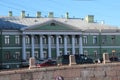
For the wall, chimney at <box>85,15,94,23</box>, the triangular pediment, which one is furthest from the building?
the wall

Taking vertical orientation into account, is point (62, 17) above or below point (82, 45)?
above

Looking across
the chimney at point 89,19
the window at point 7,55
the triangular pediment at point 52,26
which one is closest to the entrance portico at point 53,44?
the triangular pediment at point 52,26

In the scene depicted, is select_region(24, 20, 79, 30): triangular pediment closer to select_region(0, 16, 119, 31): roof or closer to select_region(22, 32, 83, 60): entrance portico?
select_region(0, 16, 119, 31): roof

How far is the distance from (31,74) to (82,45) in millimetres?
55899

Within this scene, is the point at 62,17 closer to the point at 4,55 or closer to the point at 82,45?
the point at 82,45

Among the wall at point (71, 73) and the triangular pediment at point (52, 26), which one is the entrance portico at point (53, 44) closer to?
the triangular pediment at point (52, 26)

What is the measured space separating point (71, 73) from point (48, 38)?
52.4 m

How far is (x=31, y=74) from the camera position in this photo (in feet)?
99.0

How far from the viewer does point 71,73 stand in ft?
100

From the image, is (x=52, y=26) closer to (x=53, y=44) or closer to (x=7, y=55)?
(x=53, y=44)

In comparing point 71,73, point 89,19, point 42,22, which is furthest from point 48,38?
point 71,73

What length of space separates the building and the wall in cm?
4639

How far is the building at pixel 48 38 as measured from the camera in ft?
264

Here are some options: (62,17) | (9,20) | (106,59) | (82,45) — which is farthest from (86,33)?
(106,59)
